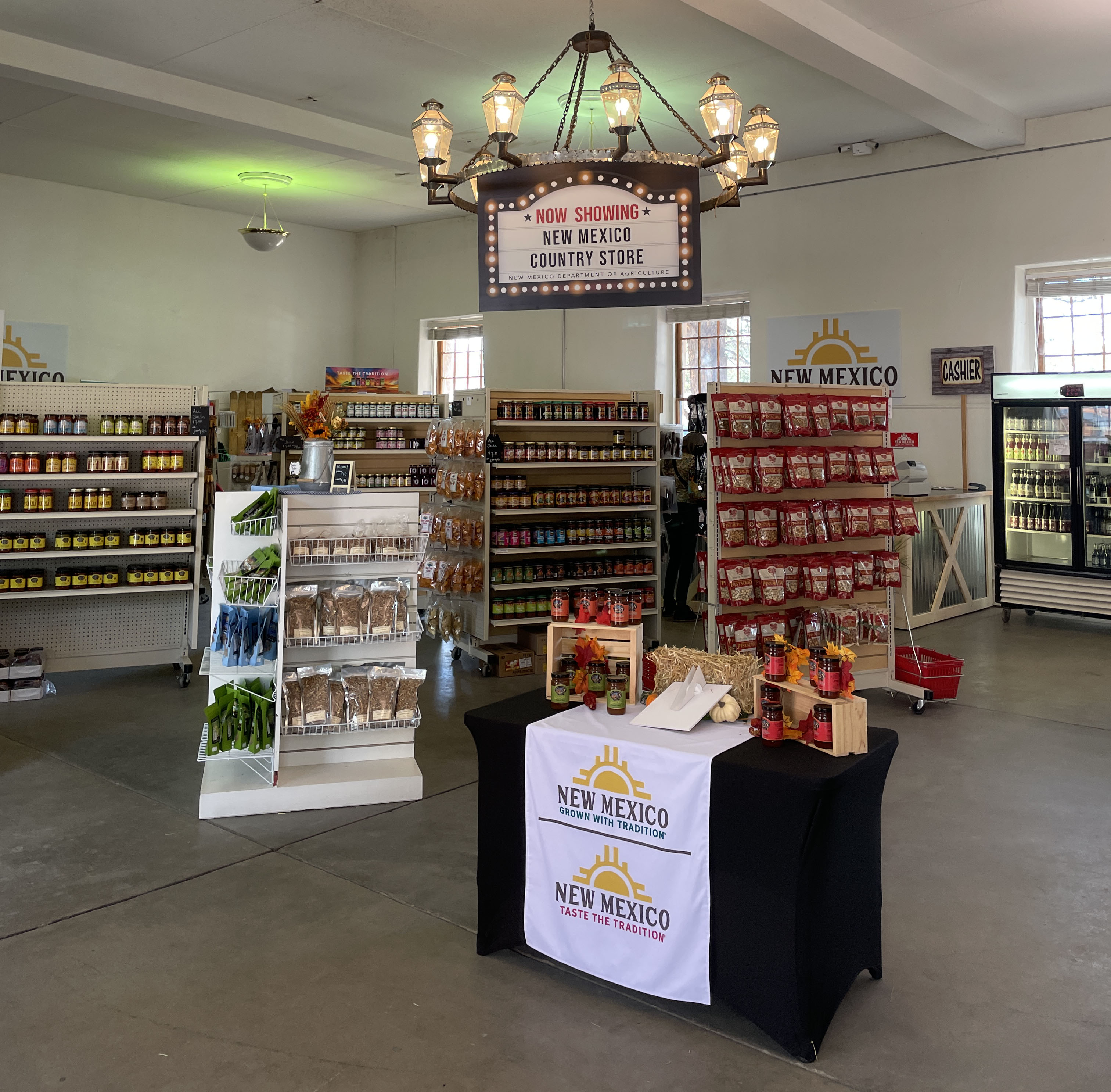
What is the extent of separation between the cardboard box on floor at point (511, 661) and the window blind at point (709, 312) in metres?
5.17

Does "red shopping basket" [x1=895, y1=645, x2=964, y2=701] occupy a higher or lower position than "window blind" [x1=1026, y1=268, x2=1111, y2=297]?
lower

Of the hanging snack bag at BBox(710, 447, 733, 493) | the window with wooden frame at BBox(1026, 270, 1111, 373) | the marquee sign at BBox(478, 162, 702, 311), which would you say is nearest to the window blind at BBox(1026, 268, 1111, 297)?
the window with wooden frame at BBox(1026, 270, 1111, 373)

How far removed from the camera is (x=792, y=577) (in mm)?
6062

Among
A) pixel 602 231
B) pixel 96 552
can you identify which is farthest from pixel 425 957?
pixel 96 552

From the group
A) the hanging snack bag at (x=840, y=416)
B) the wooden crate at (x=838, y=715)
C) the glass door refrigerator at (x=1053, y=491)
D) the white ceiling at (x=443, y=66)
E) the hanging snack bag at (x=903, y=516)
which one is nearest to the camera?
the wooden crate at (x=838, y=715)

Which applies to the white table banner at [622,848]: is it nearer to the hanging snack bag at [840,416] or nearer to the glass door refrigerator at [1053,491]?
the hanging snack bag at [840,416]

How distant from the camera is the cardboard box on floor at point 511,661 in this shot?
7078mm

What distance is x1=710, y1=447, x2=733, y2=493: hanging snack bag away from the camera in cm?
593

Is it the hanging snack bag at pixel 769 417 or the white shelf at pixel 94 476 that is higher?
the hanging snack bag at pixel 769 417

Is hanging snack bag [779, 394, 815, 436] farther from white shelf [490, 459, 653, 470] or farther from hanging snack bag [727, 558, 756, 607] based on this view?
white shelf [490, 459, 653, 470]

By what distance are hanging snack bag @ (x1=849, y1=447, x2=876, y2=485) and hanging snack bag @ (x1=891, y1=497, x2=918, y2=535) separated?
0.81 ft

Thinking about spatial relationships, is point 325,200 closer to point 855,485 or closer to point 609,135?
point 609,135

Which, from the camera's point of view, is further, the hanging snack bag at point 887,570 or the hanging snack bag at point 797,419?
the hanging snack bag at point 887,570

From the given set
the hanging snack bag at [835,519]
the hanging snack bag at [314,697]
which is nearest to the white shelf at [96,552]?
the hanging snack bag at [314,697]
